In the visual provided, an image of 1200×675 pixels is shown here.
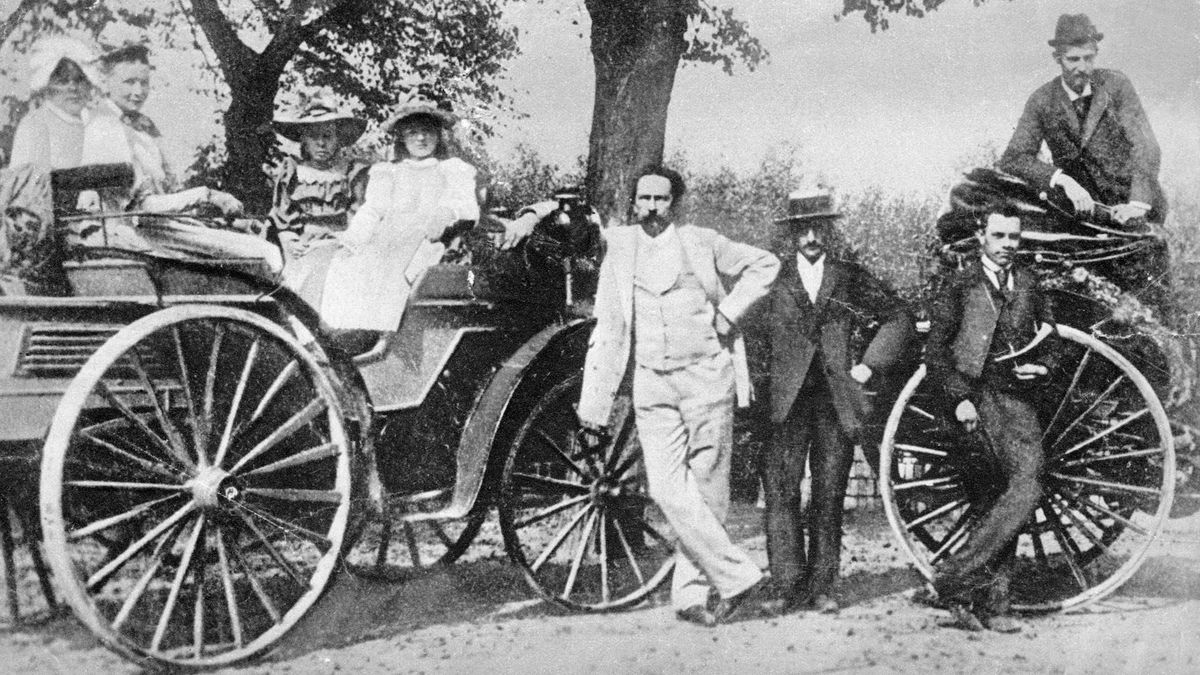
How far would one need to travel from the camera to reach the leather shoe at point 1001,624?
4.02 m

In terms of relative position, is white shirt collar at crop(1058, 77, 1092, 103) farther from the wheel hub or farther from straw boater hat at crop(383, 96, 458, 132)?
the wheel hub

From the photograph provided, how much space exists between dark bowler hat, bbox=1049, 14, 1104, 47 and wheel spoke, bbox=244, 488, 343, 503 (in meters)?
3.51

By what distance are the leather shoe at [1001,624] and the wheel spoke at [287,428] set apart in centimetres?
271

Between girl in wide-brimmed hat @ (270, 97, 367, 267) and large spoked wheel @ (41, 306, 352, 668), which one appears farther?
girl in wide-brimmed hat @ (270, 97, 367, 267)

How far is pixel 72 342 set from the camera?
10.4 ft

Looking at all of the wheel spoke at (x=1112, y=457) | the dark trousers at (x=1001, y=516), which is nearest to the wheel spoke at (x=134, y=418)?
the dark trousers at (x=1001, y=516)

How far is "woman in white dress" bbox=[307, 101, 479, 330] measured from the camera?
12.8ft

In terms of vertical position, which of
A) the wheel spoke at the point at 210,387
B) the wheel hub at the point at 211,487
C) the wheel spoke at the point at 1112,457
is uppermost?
the wheel spoke at the point at 210,387

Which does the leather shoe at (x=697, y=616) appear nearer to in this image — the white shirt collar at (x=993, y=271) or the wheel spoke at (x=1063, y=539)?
the wheel spoke at (x=1063, y=539)

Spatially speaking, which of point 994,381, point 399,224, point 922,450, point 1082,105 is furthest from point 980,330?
point 399,224

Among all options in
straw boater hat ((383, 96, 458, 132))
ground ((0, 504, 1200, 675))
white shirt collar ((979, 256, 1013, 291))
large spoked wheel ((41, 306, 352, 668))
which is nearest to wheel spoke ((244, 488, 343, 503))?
large spoked wheel ((41, 306, 352, 668))

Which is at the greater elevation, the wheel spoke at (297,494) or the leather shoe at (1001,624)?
the wheel spoke at (297,494)

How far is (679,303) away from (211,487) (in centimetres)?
184

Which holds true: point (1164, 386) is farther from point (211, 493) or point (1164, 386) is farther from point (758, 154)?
point (211, 493)
